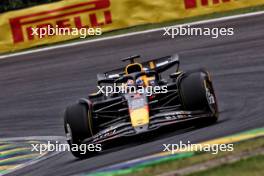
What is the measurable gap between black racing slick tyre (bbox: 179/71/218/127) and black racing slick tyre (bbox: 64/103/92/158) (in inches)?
53.3

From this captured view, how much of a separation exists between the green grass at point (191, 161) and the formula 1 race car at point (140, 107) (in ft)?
5.42

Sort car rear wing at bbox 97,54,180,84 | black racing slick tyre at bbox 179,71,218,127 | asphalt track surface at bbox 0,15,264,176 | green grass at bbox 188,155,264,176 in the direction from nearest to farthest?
green grass at bbox 188,155,264,176, asphalt track surface at bbox 0,15,264,176, black racing slick tyre at bbox 179,71,218,127, car rear wing at bbox 97,54,180,84

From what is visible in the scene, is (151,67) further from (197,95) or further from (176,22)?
(176,22)

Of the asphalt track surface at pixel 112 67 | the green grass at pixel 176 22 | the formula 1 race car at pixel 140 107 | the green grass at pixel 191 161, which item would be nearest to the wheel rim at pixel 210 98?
the formula 1 race car at pixel 140 107

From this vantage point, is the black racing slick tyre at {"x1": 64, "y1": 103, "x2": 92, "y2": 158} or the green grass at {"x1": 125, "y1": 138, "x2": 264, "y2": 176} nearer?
the green grass at {"x1": 125, "y1": 138, "x2": 264, "y2": 176}

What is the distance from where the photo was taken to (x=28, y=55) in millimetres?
20469

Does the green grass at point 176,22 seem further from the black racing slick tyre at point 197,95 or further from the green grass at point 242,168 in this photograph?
the green grass at point 242,168

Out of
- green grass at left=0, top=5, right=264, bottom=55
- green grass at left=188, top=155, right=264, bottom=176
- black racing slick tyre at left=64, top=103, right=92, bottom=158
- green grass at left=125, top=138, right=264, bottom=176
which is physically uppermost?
green grass at left=188, top=155, right=264, bottom=176

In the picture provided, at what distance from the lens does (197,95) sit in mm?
10336

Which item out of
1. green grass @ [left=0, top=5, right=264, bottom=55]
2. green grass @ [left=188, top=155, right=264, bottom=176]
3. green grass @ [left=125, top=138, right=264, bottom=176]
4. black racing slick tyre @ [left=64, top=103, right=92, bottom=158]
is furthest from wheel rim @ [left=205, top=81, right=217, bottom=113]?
green grass @ [left=0, top=5, right=264, bottom=55]

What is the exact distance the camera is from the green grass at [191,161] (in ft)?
26.5

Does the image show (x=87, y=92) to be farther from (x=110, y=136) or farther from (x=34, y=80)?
(x=110, y=136)

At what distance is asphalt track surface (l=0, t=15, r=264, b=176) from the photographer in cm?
1013

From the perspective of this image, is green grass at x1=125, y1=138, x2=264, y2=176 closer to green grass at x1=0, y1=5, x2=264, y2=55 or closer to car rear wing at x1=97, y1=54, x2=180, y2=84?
car rear wing at x1=97, y1=54, x2=180, y2=84
